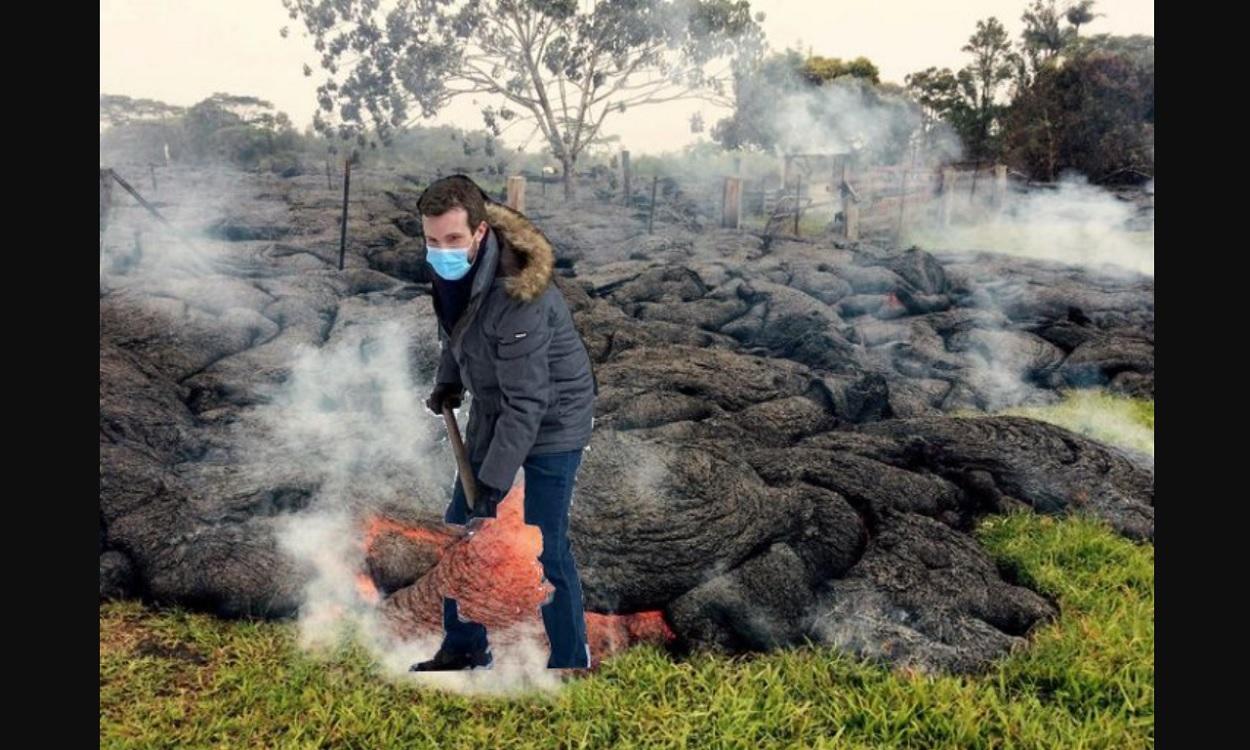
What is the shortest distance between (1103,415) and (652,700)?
6.52 meters

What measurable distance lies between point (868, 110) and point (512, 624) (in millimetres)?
23090

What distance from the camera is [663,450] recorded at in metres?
5.41

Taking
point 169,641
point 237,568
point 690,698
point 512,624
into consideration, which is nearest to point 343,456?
point 237,568

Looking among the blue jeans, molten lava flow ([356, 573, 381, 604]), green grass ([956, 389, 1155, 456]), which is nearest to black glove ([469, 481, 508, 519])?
the blue jeans

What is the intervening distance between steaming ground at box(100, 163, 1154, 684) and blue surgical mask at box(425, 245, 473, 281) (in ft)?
6.15

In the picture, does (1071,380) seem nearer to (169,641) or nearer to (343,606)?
(343,606)

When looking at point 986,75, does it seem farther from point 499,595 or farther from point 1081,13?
point 499,595

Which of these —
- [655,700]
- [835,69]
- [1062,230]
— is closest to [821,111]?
[835,69]

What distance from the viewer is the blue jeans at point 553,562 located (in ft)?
12.4

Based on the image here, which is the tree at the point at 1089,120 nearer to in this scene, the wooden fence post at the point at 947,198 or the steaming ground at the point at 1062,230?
the steaming ground at the point at 1062,230

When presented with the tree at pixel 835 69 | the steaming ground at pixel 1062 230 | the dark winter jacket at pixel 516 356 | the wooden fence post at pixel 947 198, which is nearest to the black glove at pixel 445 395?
the dark winter jacket at pixel 516 356

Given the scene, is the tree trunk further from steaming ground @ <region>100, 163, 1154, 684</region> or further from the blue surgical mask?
the blue surgical mask

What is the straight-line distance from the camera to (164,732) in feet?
13.2

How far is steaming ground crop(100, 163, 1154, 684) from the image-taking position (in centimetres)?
486
